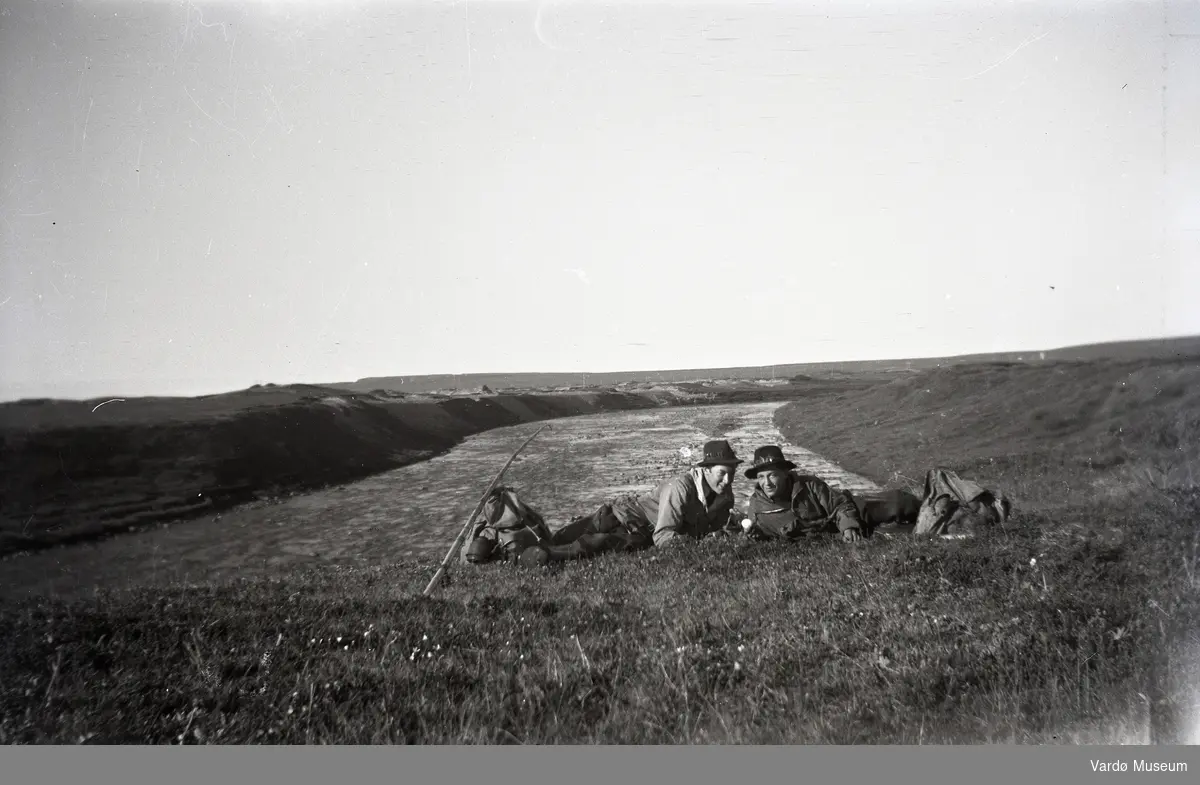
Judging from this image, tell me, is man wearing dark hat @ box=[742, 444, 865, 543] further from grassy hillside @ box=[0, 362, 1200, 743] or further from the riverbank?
the riverbank

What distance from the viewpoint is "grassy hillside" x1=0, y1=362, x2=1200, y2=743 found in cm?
466

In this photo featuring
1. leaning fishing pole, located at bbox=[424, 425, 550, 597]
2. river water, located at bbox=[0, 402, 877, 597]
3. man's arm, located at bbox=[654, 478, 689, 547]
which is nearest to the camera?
leaning fishing pole, located at bbox=[424, 425, 550, 597]

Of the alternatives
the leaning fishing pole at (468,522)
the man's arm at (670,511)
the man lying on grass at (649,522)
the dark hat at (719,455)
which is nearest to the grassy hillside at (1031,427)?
the dark hat at (719,455)

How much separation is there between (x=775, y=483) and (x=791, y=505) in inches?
10.9

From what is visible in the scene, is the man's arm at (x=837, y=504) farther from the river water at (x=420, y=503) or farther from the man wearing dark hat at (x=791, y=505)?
the river water at (x=420, y=503)

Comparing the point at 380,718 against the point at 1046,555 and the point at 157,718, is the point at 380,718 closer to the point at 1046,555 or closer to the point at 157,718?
the point at 157,718

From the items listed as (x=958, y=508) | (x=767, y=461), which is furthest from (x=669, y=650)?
(x=958, y=508)

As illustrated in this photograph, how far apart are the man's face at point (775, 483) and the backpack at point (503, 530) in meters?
2.30

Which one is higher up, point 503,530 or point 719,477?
point 719,477

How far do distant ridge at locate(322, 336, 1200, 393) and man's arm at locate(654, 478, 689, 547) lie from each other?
3.94 ft

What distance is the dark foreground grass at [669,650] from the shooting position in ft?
15.2

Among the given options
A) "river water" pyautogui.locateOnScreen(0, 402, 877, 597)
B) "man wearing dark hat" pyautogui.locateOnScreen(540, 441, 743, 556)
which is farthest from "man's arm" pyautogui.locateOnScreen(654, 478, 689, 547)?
"river water" pyautogui.locateOnScreen(0, 402, 877, 597)

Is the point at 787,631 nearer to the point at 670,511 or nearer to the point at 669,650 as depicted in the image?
the point at 669,650

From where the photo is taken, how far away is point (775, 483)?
6.59 metres
